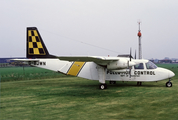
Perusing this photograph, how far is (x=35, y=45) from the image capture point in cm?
1895

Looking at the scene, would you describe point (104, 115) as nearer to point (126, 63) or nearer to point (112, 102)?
point (112, 102)

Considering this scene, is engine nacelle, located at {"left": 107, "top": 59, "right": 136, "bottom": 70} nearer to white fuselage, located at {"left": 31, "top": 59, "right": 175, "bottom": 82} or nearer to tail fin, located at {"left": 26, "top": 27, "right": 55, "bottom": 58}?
white fuselage, located at {"left": 31, "top": 59, "right": 175, "bottom": 82}

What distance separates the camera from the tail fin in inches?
743

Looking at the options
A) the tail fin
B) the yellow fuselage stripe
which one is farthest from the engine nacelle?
the tail fin

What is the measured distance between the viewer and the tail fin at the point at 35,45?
18875 mm

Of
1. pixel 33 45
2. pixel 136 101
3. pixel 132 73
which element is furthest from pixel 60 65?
pixel 136 101

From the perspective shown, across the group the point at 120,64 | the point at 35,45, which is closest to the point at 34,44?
the point at 35,45

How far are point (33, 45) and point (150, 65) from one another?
11.2 m

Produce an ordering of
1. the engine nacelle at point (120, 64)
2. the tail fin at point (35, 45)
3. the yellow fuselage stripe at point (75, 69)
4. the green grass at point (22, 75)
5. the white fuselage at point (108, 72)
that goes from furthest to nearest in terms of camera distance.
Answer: the green grass at point (22, 75)
the tail fin at point (35, 45)
the yellow fuselage stripe at point (75, 69)
the white fuselage at point (108, 72)
the engine nacelle at point (120, 64)

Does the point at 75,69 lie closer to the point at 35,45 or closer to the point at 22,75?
the point at 35,45

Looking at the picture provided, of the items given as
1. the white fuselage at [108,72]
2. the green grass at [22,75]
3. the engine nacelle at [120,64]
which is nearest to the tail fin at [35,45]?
the white fuselage at [108,72]

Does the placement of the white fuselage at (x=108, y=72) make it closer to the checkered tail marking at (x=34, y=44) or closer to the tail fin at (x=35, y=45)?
the tail fin at (x=35, y=45)

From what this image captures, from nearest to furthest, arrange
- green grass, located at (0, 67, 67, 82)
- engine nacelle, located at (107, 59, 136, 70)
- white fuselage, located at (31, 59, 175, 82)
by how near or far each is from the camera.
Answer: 1. engine nacelle, located at (107, 59, 136, 70)
2. white fuselage, located at (31, 59, 175, 82)
3. green grass, located at (0, 67, 67, 82)

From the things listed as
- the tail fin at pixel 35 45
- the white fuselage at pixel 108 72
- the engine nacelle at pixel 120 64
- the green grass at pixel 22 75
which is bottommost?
the green grass at pixel 22 75
